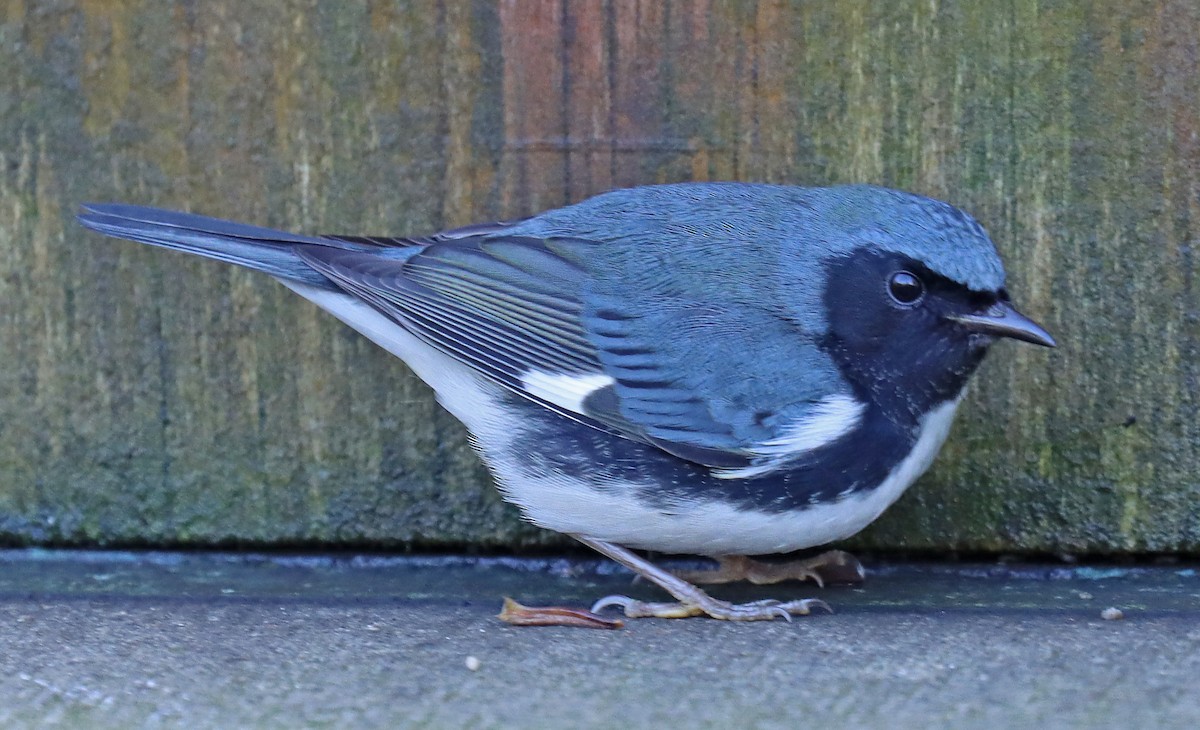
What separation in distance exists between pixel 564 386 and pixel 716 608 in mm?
532

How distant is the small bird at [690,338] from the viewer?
2336 mm

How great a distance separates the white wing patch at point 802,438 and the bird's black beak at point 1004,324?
0.90ft

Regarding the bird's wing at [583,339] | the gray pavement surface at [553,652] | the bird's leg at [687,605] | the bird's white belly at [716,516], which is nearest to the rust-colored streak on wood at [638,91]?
the bird's wing at [583,339]

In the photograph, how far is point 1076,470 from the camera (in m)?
2.66

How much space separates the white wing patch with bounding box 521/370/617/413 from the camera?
2.42 m

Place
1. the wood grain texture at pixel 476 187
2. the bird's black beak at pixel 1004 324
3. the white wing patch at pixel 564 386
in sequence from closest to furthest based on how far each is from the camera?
the bird's black beak at pixel 1004 324
the white wing patch at pixel 564 386
the wood grain texture at pixel 476 187

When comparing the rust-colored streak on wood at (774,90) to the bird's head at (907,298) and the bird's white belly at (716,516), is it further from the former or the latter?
the bird's white belly at (716,516)

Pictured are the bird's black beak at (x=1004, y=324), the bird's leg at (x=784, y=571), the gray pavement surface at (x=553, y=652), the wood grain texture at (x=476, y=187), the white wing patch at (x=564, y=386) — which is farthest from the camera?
the bird's leg at (x=784, y=571)

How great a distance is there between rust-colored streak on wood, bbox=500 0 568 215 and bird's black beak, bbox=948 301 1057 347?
878 mm

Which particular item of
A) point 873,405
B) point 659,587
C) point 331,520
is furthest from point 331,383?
point 873,405

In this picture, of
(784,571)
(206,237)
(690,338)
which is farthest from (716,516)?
(206,237)

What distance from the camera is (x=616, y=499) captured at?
2.40 meters

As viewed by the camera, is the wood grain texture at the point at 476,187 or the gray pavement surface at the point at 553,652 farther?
the wood grain texture at the point at 476,187

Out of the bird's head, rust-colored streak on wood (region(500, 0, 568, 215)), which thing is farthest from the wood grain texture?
the bird's head
